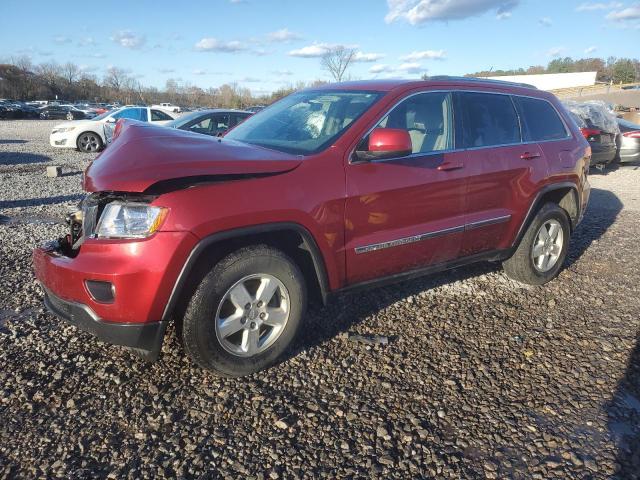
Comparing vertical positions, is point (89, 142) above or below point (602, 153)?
above

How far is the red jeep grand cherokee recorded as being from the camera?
2426 millimetres

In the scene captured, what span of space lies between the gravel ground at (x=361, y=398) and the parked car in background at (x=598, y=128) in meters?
8.35

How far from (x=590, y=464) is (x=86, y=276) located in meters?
2.65

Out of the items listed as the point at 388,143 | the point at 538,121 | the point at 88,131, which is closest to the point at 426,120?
the point at 388,143

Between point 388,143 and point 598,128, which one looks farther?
point 598,128

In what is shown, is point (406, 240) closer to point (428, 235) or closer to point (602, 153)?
point (428, 235)

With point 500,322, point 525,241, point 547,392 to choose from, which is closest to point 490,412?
point 547,392

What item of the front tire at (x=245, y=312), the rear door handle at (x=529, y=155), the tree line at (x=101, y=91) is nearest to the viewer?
the front tire at (x=245, y=312)

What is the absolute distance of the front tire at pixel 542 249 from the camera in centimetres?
429

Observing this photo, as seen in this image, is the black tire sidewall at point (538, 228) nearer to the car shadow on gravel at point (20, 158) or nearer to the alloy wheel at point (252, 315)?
the alloy wheel at point (252, 315)

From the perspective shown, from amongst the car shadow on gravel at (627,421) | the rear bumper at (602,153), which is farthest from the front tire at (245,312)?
the rear bumper at (602,153)

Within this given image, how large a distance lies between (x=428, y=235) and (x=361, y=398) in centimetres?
133

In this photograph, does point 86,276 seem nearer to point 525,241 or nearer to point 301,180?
point 301,180

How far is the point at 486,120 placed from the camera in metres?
3.89
